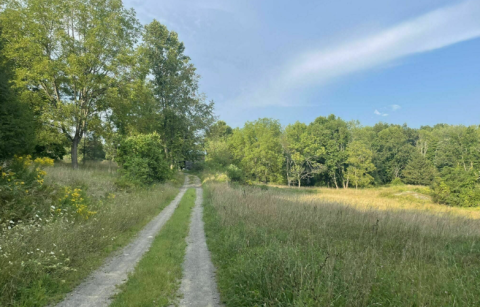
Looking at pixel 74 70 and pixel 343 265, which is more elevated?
pixel 74 70

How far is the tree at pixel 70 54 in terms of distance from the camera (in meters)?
18.4

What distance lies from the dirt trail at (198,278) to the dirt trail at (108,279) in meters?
1.45

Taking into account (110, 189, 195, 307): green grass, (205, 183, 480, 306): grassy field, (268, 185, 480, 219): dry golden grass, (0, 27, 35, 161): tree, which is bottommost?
(268, 185, 480, 219): dry golden grass

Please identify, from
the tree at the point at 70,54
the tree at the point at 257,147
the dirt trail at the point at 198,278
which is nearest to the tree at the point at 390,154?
the tree at the point at 257,147

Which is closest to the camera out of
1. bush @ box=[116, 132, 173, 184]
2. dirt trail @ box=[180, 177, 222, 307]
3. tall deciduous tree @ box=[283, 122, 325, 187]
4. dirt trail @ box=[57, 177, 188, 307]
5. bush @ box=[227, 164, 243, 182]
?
dirt trail @ box=[57, 177, 188, 307]

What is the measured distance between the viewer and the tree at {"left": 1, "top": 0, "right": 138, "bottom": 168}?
1842 centimetres

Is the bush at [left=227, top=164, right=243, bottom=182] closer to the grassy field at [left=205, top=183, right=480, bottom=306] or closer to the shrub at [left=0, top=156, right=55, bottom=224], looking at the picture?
the grassy field at [left=205, top=183, right=480, bottom=306]

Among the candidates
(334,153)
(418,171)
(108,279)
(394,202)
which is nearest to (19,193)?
(108,279)

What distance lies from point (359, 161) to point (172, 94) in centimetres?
4341

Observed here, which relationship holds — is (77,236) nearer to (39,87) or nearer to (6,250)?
(6,250)

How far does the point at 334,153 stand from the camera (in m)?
57.8

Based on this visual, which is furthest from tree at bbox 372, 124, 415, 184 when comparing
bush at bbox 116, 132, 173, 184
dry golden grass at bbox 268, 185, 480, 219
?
bush at bbox 116, 132, 173, 184

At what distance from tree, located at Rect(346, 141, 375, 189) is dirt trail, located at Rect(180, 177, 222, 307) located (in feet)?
172

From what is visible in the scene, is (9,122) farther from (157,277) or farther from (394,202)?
(394,202)
